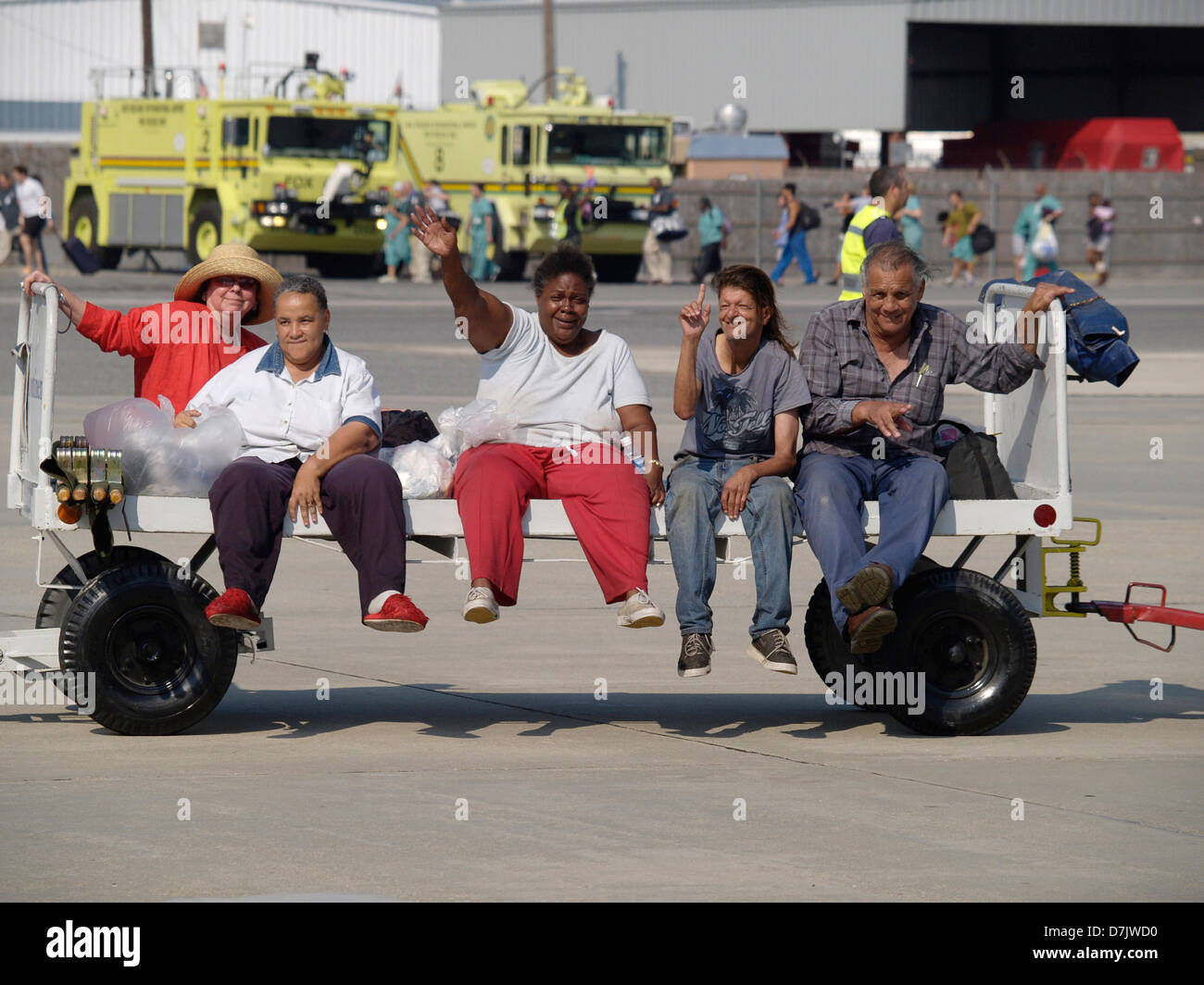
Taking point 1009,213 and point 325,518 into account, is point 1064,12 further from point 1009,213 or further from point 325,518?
point 325,518

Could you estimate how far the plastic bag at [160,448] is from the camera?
6.48m

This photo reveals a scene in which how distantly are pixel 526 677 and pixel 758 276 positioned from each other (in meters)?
1.69

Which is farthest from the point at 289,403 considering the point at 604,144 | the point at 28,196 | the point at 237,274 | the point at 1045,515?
the point at 604,144

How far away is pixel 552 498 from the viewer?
21.9 ft

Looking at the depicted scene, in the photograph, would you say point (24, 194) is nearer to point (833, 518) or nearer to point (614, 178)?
point (614, 178)

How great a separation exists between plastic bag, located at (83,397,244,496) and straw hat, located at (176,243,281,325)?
727 mm

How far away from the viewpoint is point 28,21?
7288 cm

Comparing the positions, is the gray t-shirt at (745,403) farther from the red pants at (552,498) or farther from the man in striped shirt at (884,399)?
the red pants at (552,498)

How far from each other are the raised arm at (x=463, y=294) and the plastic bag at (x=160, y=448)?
837 millimetres

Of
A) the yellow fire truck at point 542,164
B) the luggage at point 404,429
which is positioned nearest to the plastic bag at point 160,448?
the luggage at point 404,429

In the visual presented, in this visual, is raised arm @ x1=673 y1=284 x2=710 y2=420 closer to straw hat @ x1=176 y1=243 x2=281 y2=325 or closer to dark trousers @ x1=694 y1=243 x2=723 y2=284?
straw hat @ x1=176 y1=243 x2=281 y2=325

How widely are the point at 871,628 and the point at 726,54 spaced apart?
51312mm

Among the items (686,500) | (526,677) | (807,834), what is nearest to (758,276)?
(686,500)

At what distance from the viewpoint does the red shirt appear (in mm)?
7027
